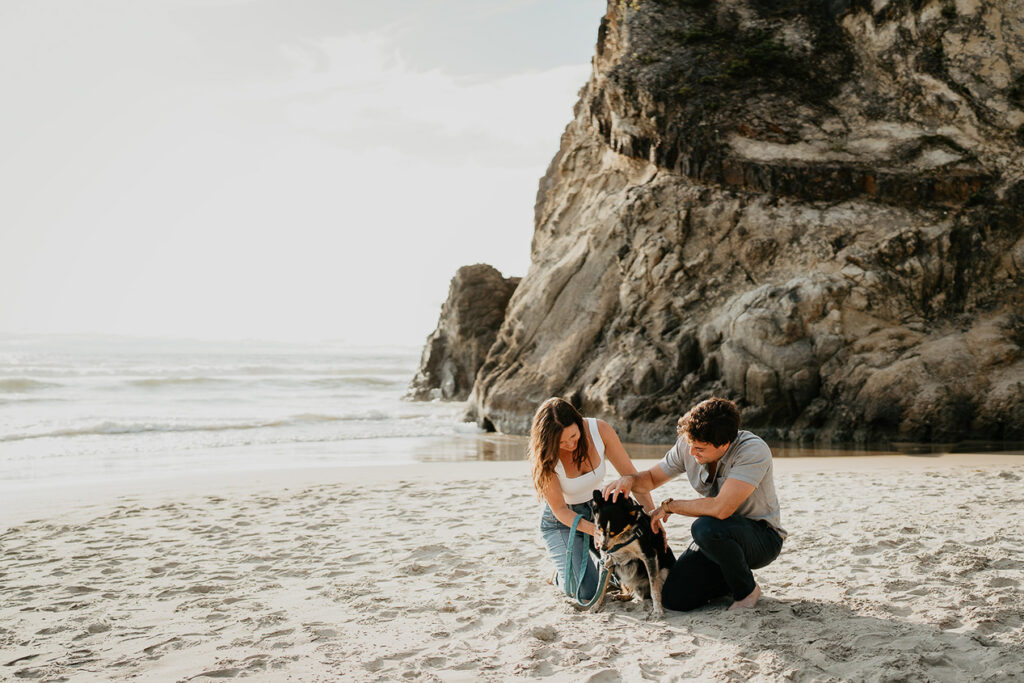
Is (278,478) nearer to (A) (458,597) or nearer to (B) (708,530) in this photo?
(A) (458,597)

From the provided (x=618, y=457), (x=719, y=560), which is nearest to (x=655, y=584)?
(x=719, y=560)

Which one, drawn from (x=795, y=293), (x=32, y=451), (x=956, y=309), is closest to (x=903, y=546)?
(x=795, y=293)

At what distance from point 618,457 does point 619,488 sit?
0.54 metres

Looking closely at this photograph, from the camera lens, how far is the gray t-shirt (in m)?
4.27

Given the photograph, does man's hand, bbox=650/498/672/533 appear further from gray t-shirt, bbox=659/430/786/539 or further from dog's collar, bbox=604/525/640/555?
gray t-shirt, bbox=659/430/786/539

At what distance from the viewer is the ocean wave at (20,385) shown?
25.8 m

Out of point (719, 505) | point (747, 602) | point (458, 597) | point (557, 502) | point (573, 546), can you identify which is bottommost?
point (458, 597)

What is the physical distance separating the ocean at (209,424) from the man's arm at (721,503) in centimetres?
849

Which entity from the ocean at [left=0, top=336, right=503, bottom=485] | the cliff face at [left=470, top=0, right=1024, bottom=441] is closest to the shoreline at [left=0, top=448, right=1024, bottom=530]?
the ocean at [left=0, top=336, right=503, bottom=485]

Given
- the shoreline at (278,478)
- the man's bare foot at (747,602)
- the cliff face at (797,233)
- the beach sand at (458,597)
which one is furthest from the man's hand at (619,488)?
the cliff face at (797,233)

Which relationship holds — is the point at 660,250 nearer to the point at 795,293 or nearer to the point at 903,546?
the point at 795,293

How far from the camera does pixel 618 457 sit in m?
4.86

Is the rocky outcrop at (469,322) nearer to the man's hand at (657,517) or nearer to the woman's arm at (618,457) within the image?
the woman's arm at (618,457)

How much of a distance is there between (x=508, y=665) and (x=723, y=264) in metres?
12.3
